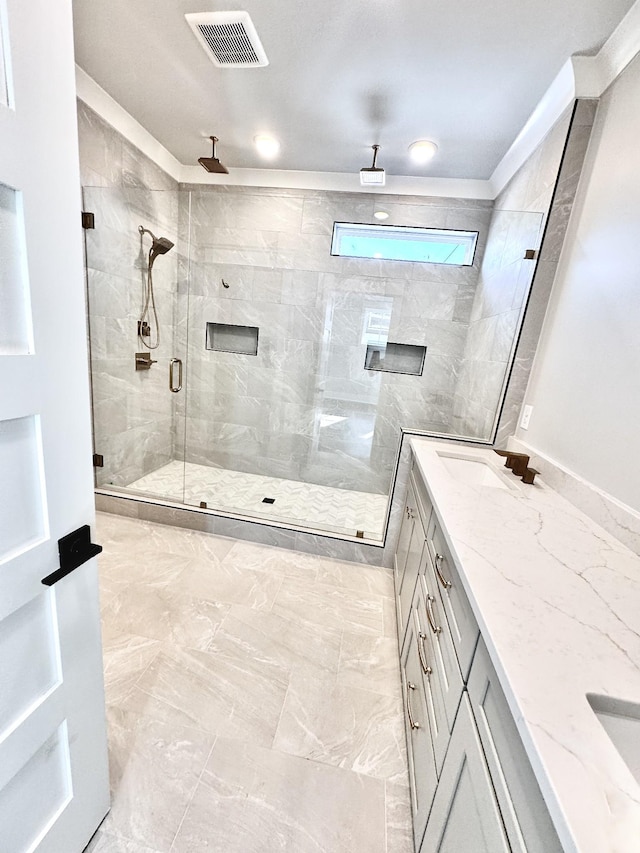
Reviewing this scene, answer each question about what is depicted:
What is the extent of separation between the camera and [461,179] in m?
2.65

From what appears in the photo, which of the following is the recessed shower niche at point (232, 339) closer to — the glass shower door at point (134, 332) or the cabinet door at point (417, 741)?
the glass shower door at point (134, 332)

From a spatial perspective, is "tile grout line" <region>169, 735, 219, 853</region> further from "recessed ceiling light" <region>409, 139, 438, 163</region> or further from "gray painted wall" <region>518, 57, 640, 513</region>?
"recessed ceiling light" <region>409, 139, 438, 163</region>

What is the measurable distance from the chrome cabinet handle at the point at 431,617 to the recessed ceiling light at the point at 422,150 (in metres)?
2.73

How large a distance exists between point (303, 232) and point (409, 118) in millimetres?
1142

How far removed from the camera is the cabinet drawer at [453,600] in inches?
30.4

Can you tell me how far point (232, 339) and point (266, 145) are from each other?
1.53 m

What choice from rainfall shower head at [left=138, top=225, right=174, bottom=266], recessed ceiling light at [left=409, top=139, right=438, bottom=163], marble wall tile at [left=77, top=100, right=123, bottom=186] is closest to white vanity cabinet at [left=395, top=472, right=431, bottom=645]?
recessed ceiling light at [left=409, top=139, right=438, bottom=163]

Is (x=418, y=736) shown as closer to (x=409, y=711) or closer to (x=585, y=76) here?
(x=409, y=711)

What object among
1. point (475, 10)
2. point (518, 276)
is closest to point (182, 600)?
point (518, 276)

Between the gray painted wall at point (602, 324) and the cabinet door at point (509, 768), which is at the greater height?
the gray painted wall at point (602, 324)

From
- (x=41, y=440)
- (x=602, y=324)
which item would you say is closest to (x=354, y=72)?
(x=602, y=324)

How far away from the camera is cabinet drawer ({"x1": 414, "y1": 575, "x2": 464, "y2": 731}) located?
0.82 metres

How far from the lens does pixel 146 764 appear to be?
1135mm

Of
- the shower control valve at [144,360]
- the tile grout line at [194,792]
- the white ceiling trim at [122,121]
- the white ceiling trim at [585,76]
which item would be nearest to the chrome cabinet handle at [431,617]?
the tile grout line at [194,792]
